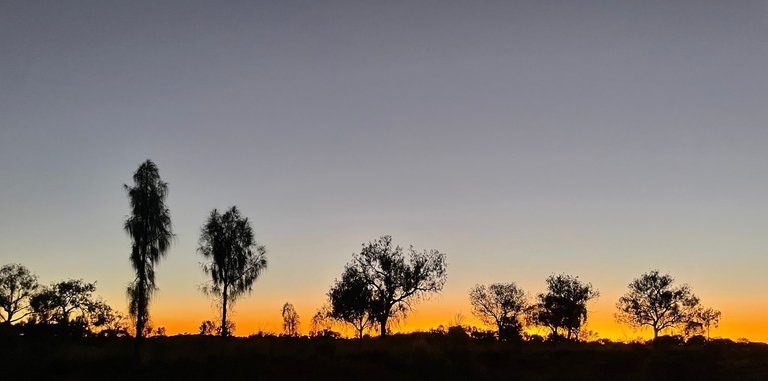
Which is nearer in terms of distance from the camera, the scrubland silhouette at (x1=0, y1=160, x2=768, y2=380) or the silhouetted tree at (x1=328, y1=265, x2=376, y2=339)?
the scrubland silhouette at (x1=0, y1=160, x2=768, y2=380)

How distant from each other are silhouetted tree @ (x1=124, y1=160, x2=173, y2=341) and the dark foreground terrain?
11.8 feet

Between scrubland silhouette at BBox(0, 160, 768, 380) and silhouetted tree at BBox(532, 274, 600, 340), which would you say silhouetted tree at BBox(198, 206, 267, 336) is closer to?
scrubland silhouette at BBox(0, 160, 768, 380)

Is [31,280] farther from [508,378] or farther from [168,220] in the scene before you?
[508,378]

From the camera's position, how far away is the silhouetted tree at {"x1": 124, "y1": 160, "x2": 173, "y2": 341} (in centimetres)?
4172

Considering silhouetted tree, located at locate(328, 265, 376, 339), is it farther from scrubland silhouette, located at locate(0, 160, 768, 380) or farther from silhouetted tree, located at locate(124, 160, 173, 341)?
silhouetted tree, located at locate(124, 160, 173, 341)

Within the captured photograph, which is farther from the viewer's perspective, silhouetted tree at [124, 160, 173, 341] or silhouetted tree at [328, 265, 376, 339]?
silhouetted tree at [328, 265, 376, 339]

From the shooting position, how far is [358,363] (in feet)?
124

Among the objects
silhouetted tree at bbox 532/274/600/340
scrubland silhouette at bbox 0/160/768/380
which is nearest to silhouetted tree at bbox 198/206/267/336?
scrubland silhouette at bbox 0/160/768/380

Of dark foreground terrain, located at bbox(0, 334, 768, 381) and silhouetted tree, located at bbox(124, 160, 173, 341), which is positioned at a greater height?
silhouetted tree, located at bbox(124, 160, 173, 341)

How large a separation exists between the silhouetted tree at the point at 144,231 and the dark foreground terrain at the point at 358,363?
359 cm

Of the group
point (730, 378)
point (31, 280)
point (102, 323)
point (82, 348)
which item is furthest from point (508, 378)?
point (31, 280)

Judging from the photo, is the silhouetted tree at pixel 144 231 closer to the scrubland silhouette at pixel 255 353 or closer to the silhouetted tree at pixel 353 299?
the scrubland silhouette at pixel 255 353

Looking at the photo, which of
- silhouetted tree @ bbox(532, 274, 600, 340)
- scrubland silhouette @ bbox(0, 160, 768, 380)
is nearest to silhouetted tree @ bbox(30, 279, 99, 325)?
scrubland silhouette @ bbox(0, 160, 768, 380)

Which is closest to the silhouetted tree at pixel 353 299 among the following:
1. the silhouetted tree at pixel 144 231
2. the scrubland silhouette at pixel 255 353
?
the scrubland silhouette at pixel 255 353
